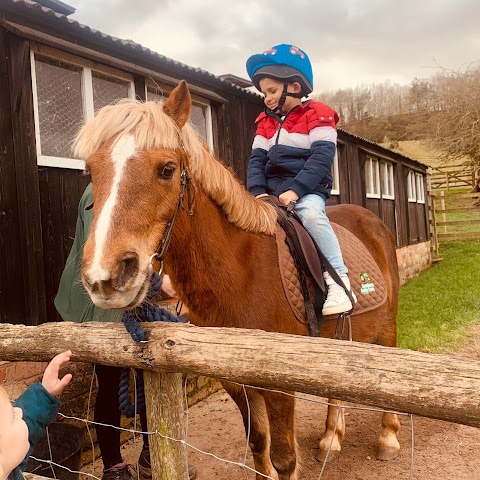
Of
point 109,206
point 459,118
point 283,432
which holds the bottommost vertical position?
point 283,432

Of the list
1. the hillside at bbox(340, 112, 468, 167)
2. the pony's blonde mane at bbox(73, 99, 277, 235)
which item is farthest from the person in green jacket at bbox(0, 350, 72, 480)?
the hillside at bbox(340, 112, 468, 167)

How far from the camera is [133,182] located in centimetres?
187

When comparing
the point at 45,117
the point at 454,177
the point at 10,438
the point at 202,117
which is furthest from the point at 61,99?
the point at 454,177

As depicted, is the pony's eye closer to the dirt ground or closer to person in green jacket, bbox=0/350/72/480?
person in green jacket, bbox=0/350/72/480

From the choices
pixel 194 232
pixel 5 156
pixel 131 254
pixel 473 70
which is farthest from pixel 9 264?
pixel 473 70

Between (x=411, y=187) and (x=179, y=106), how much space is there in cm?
1638

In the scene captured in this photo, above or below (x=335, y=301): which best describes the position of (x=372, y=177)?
above

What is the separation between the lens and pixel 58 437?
3.16 m

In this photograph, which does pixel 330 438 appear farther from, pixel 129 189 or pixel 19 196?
pixel 19 196

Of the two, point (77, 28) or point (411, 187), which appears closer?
point (77, 28)

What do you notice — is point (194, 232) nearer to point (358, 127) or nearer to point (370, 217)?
point (370, 217)

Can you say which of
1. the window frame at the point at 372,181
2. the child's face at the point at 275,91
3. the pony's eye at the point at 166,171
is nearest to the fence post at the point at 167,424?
the pony's eye at the point at 166,171

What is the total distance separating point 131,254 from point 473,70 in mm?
33885

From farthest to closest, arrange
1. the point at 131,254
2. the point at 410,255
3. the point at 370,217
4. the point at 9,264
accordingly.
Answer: the point at 410,255
the point at 370,217
the point at 9,264
the point at 131,254
